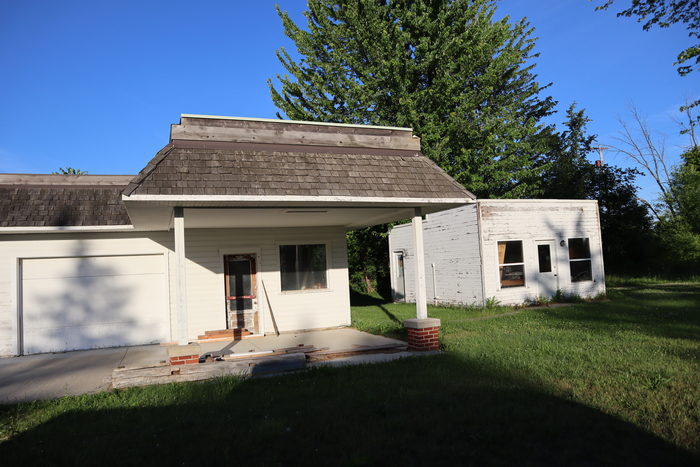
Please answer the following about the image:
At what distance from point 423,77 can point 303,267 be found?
12873 mm

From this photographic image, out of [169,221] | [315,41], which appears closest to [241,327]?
[169,221]

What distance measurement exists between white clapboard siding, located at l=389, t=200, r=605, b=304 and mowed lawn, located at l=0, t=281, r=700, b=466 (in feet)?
24.3

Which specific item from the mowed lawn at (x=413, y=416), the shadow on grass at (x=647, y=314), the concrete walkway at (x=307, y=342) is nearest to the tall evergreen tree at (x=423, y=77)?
the shadow on grass at (x=647, y=314)

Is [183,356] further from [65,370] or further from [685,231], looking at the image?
[685,231]

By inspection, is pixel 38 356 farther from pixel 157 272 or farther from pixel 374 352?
pixel 374 352

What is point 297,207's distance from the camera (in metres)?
9.10

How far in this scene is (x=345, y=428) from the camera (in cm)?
507

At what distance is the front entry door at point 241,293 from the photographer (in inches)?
498

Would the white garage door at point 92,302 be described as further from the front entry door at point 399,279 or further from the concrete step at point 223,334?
the front entry door at point 399,279

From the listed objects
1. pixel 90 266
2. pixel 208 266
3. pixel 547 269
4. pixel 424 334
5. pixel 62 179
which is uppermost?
pixel 62 179

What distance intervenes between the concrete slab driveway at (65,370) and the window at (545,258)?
40.3 ft

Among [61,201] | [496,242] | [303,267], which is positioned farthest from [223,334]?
[496,242]

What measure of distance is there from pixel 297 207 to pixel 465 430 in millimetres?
5221

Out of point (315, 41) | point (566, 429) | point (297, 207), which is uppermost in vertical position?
point (315, 41)
